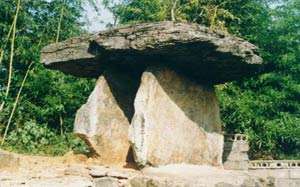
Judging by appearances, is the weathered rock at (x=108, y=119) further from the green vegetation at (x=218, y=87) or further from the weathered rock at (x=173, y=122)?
the green vegetation at (x=218, y=87)

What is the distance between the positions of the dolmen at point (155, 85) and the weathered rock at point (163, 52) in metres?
0.02

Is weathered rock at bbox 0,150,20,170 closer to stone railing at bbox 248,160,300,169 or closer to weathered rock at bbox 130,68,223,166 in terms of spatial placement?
weathered rock at bbox 130,68,223,166

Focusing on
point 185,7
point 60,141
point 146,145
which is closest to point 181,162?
point 146,145

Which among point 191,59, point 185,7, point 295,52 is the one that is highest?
point 185,7

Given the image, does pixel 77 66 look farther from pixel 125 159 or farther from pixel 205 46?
pixel 205 46

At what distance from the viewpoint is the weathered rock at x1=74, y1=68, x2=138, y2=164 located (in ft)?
31.3

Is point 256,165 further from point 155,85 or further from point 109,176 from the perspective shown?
point 109,176

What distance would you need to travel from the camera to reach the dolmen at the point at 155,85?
28.3 feet

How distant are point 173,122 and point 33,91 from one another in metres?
8.15

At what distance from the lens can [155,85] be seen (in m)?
9.09

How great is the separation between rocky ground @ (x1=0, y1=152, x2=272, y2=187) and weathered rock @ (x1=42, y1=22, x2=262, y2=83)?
1.80 meters

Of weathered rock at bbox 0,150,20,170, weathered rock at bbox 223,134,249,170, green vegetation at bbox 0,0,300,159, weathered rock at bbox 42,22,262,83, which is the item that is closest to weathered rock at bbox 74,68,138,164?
→ weathered rock at bbox 42,22,262,83

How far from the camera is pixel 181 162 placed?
9133 millimetres

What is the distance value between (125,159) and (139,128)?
121cm
